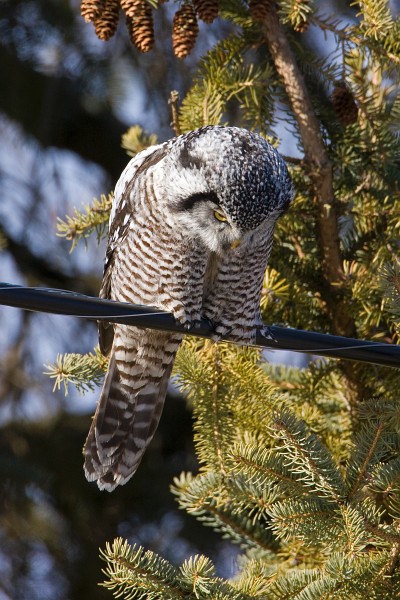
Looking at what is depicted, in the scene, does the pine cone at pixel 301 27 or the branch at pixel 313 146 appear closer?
the pine cone at pixel 301 27

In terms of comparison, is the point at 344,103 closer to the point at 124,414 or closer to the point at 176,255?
the point at 176,255

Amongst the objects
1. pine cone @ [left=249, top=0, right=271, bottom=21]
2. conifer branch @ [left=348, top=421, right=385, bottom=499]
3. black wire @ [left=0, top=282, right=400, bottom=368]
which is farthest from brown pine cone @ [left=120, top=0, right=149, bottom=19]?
conifer branch @ [left=348, top=421, right=385, bottom=499]

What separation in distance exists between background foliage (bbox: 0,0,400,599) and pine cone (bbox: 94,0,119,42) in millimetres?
443

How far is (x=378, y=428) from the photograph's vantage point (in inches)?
122

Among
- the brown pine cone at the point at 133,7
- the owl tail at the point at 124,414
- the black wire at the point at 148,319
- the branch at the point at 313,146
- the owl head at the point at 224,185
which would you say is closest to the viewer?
the black wire at the point at 148,319

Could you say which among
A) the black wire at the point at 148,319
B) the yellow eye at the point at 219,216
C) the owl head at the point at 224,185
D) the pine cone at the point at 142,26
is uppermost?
the pine cone at the point at 142,26

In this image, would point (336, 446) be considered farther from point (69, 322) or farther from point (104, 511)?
point (69, 322)

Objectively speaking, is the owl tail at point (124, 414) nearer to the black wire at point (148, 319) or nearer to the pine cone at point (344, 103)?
the black wire at point (148, 319)

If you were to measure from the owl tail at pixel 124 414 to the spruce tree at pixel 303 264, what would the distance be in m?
0.25

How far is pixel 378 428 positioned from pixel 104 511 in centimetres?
342

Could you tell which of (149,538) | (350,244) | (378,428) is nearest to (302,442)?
(378,428)

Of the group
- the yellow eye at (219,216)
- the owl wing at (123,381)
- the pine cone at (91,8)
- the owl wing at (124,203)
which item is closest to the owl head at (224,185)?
the yellow eye at (219,216)

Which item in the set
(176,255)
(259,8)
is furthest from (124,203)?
(259,8)

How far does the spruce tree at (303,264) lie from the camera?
3576 millimetres
